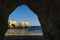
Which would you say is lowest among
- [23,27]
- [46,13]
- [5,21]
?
[23,27]

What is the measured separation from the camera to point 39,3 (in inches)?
224

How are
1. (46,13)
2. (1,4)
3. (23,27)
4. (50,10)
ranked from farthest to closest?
(23,27) < (1,4) < (46,13) < (50,10)

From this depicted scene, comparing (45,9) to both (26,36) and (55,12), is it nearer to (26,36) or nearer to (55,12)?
(55,12)

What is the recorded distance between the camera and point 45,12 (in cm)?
527

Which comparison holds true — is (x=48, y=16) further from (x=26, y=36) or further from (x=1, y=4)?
(x=26, y=36)

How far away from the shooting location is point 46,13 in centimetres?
520

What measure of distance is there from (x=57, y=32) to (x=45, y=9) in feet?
3.60

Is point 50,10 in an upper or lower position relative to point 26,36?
upper

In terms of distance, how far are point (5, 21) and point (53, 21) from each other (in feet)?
7.45

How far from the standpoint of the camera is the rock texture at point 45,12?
4426 mm

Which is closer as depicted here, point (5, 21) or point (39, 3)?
Answer: point (39, 3)

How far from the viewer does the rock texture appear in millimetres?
4426

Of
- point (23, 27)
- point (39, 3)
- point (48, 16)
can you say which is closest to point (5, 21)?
point (39, 3)

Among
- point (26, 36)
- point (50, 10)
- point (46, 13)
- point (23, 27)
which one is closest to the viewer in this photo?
point (50, 10)
